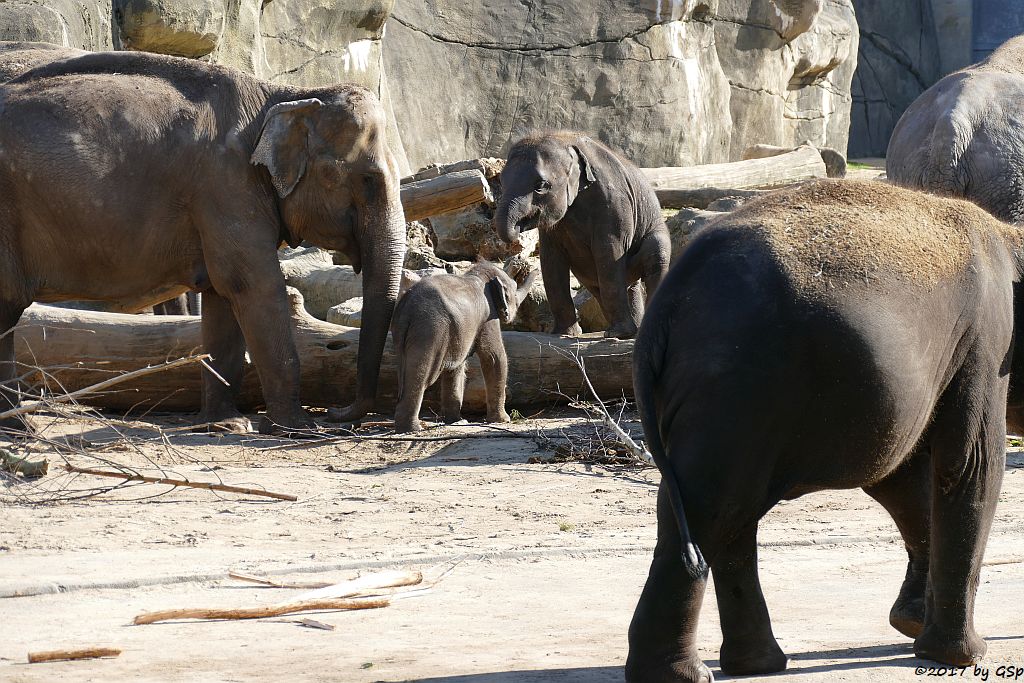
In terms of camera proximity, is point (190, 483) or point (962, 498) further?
point (190, 483)

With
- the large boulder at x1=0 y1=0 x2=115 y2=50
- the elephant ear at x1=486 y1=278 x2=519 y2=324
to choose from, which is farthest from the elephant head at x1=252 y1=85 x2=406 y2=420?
the large boulder at x1=0 y1=0 x2=115 y2=50

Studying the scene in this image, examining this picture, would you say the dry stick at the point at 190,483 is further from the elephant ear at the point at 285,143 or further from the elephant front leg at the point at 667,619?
the elephant front leg at the point at 667,619

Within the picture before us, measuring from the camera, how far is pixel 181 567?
4.37 meters

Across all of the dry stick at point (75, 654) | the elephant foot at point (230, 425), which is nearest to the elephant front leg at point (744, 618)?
the dry stick at point (75, 654)

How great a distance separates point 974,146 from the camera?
24.4ft

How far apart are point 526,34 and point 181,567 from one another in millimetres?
13122

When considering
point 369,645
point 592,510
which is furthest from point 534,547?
point 369,645

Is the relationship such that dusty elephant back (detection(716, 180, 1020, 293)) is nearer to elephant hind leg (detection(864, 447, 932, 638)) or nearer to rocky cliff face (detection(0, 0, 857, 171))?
elephant hind leg (detection(864, 447, 932, 638))

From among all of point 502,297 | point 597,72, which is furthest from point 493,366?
point 597,72

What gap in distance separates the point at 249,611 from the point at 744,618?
1.39 metres

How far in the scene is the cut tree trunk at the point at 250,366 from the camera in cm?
798

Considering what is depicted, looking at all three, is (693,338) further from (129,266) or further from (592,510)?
(129,266)

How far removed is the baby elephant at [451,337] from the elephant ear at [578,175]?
1090 millimetres

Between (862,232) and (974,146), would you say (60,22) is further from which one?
(862,232)
